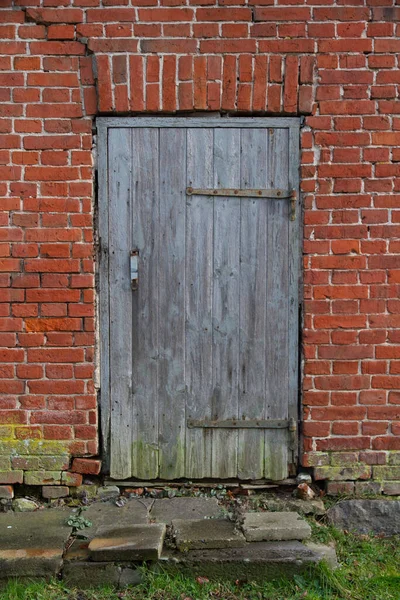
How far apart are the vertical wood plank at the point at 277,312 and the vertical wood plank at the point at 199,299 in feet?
1.22

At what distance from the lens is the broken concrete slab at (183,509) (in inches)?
142

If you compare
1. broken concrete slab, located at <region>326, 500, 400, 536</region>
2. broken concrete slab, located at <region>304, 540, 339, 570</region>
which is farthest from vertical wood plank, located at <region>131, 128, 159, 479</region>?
broken concrete slab, located at <region>326, 500, 400, 536</region>

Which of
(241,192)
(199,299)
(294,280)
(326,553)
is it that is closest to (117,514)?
(326,553)

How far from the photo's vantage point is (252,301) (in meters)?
3.85

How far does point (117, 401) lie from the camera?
153 inches

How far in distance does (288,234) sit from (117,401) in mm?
1505

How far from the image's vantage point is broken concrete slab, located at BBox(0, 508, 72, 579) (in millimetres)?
3131

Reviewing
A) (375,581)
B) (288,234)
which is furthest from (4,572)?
(288,234)

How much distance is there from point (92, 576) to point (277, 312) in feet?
6.02

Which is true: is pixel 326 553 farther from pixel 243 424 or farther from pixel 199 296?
pixel 199 296

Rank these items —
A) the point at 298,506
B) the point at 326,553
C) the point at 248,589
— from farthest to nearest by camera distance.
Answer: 1. the point at 298,506
2. the point at 326,553
3. the point at 248,589

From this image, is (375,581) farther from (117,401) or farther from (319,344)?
(117,401)

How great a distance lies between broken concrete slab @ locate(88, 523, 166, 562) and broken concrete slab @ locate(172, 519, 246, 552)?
0.11 m

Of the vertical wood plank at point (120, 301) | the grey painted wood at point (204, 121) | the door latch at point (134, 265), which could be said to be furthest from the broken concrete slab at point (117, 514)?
the grey painted wood at point (204, 121)
